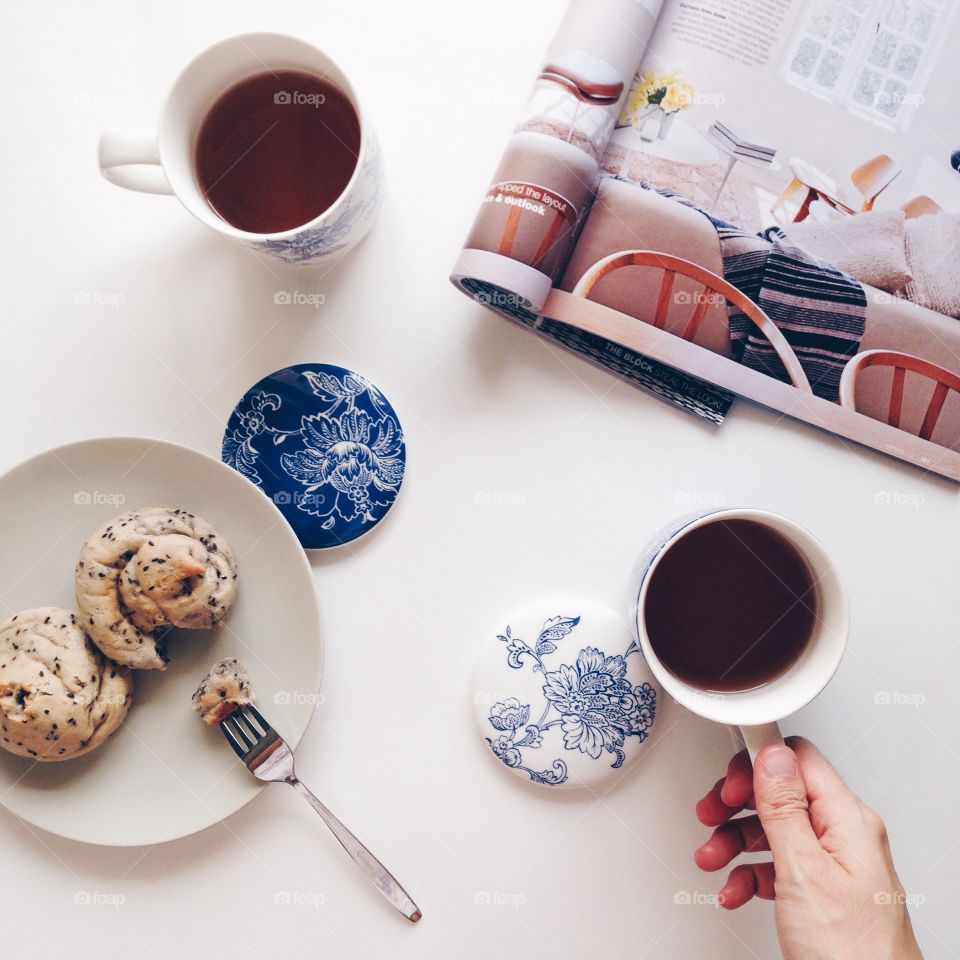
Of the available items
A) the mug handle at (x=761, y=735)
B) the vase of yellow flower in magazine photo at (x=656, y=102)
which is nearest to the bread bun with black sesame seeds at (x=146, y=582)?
the mug handle at (x=761, y=735)

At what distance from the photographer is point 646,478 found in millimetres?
854

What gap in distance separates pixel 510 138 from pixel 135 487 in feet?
1.85

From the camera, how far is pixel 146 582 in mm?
730

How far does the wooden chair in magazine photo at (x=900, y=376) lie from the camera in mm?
823

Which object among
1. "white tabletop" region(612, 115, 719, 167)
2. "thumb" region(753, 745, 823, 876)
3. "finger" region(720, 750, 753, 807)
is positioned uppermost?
"white tabletop" region(612, 115, 719, 167)

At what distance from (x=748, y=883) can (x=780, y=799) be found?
0.53 feet

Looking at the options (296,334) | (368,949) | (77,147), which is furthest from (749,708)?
(77,147)

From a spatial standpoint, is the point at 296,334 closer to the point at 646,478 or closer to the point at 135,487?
the point at 135,487

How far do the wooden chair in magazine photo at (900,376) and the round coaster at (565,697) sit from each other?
374 mm

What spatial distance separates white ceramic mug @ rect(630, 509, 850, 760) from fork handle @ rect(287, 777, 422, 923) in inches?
15.6

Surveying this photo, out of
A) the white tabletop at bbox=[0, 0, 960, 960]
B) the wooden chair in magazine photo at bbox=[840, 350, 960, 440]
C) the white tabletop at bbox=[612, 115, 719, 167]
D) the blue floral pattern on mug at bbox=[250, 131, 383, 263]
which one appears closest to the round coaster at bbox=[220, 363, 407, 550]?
the white tabletop at bbox=[0, 0, 960, 960]

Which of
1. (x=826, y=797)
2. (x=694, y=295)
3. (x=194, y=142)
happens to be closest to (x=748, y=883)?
(x=826, y=797)

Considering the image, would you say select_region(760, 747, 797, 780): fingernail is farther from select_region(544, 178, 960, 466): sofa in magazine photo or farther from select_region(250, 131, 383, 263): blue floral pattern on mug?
select_region(250, 131, 383, 263): blue floral pattern on mug

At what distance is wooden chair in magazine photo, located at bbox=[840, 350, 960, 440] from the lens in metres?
0.82
